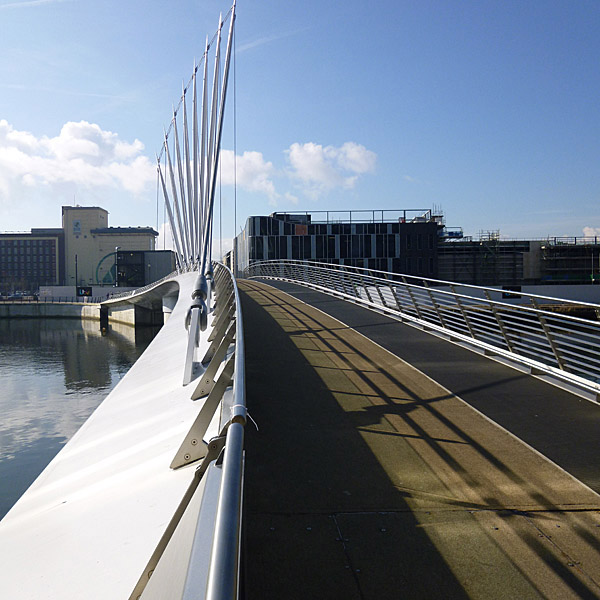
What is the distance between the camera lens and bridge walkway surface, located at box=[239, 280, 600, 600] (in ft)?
11.2

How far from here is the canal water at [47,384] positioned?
1797cm

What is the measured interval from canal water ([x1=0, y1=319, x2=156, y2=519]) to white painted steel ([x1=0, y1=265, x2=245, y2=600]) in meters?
7.13

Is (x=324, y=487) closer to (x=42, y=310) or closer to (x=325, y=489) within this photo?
(x=325, y=489)

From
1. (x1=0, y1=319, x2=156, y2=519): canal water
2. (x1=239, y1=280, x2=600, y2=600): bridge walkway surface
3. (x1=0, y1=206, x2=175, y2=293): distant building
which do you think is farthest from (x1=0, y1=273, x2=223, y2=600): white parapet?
(x1=0, y1=206, x2=175, y2=293): distant building

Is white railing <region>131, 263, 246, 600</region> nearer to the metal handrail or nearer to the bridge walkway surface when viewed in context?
the metal handrail

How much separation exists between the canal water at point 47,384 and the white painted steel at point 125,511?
7.13 m

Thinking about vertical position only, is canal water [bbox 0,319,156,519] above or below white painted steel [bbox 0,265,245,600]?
below

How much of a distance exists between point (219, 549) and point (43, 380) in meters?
35.4

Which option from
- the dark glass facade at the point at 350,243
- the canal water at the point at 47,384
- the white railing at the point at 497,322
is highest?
the dark glass facade at the point at 350,243


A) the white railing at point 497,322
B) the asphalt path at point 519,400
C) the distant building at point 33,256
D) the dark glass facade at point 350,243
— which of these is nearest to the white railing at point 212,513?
the asphalt path at point 519,400

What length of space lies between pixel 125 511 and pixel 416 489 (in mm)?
2727

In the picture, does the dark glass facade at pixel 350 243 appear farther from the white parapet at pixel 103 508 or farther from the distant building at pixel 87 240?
the distant building at pixel 87 240

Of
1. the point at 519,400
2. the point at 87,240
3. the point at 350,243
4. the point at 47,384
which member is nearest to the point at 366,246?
the point at 350,243

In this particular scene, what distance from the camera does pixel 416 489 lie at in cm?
465
